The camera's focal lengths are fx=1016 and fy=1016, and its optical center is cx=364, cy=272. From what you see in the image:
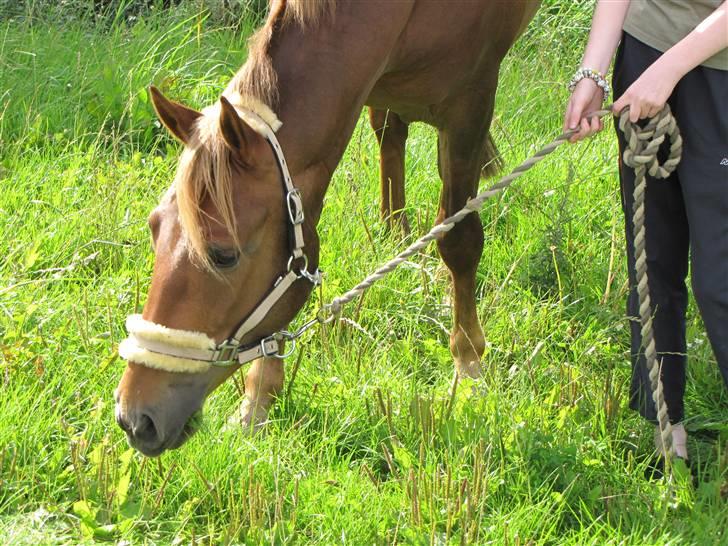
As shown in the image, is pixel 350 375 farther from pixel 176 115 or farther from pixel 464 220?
pixel 176 115

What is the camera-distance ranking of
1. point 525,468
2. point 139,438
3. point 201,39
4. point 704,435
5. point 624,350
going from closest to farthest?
point 139,438 → point 525,468 → point 704,435 → point 624,350 → point 201,39

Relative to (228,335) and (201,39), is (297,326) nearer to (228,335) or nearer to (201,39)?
(228,335)

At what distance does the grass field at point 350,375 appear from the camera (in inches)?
111

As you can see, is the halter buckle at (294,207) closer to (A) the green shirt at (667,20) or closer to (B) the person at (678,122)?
(B) the person at (678,122)

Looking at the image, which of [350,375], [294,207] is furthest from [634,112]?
[350,375]

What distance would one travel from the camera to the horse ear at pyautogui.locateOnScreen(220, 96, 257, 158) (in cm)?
238

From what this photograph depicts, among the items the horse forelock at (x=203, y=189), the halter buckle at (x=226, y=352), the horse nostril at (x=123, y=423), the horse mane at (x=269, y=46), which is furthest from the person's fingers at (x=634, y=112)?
the horse nostril at (x=123, y=423)

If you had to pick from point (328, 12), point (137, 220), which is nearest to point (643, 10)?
point (328, 12)

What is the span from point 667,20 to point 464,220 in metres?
1.24

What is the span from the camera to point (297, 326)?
12.4 feet

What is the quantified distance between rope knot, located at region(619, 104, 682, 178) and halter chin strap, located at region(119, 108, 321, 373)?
0.93 m

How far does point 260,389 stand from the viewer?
10.9 feet

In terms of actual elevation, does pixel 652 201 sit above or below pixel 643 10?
below

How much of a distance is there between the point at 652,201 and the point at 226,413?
1.50 m
